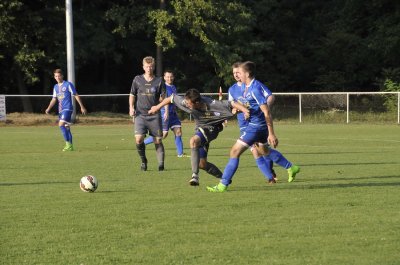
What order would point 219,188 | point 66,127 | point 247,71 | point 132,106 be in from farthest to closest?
point 66,127 < point 132,106 < point 219,188 < point 247,71

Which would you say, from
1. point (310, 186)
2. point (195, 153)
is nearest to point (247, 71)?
point (195, 153)

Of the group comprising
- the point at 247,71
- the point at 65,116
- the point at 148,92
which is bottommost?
the point at 65,116

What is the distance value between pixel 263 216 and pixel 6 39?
32.4 m

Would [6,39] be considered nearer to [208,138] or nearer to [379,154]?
[379,154]

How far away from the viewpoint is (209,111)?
11.2m

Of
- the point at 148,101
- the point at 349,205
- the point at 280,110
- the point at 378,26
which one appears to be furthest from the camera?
the point at 378,26

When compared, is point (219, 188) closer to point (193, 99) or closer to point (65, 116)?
point (193, 99)

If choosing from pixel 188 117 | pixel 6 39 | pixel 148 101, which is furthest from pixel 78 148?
pixel 6 39

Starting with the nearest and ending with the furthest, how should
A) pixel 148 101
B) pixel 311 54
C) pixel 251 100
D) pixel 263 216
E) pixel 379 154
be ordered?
pixel 263 216
pixel 251 100
pixel 148 101
pixel 379 154
pixel 311 54

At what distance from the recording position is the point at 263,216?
338 inches

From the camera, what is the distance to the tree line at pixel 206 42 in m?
41.1

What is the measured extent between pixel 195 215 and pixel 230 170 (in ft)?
6.29

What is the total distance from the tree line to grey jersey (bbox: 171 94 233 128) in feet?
95.3

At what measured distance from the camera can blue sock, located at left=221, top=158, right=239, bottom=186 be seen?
414 inches
